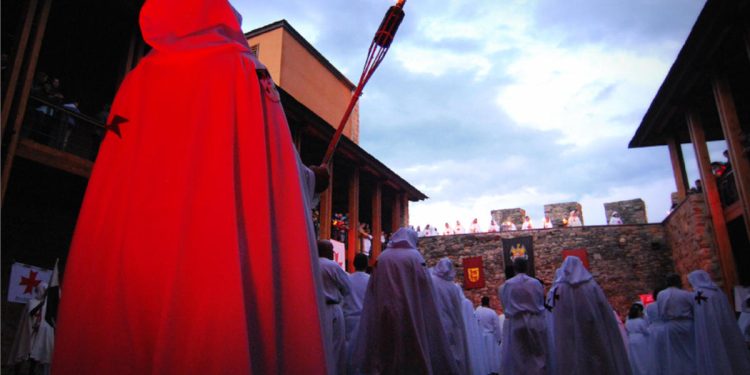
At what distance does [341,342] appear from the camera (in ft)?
19.7

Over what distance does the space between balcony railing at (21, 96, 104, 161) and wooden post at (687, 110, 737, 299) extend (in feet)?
50.1

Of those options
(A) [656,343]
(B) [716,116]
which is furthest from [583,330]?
(B) [716,116]

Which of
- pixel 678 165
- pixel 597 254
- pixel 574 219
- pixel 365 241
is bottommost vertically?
pixel 597 254

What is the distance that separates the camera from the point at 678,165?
15.4 meters

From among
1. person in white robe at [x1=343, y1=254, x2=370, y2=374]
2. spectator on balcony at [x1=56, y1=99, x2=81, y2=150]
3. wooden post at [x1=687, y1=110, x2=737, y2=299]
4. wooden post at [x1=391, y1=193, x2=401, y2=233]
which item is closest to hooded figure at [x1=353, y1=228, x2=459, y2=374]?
person in white robe at [x1=343, y1=254, x2=370, y2=374]

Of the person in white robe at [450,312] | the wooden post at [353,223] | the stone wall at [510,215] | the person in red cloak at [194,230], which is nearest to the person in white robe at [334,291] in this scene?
the person in white robe at [450,312]

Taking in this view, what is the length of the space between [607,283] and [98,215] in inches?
822

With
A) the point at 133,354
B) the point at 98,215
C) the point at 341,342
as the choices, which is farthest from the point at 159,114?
the point at 341,342

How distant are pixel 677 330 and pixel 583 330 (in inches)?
95.2

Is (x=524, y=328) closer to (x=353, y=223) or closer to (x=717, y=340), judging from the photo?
(x=717, y=340)

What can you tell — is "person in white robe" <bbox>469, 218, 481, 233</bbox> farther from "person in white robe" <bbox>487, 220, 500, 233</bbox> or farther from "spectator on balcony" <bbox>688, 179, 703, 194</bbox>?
"spectator on balcony" <bbox>688, 179, 703, 194</bbox>

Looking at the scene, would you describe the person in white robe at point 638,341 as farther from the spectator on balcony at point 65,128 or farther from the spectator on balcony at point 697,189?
the spectator on balcony at point 65,128

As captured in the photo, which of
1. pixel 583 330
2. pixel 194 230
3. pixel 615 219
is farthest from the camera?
pixel 615 219

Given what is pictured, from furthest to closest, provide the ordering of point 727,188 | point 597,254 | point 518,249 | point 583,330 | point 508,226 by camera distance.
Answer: point 508,226 < point 518,249 < point 597,254 < point 727,188 < point 583,330
